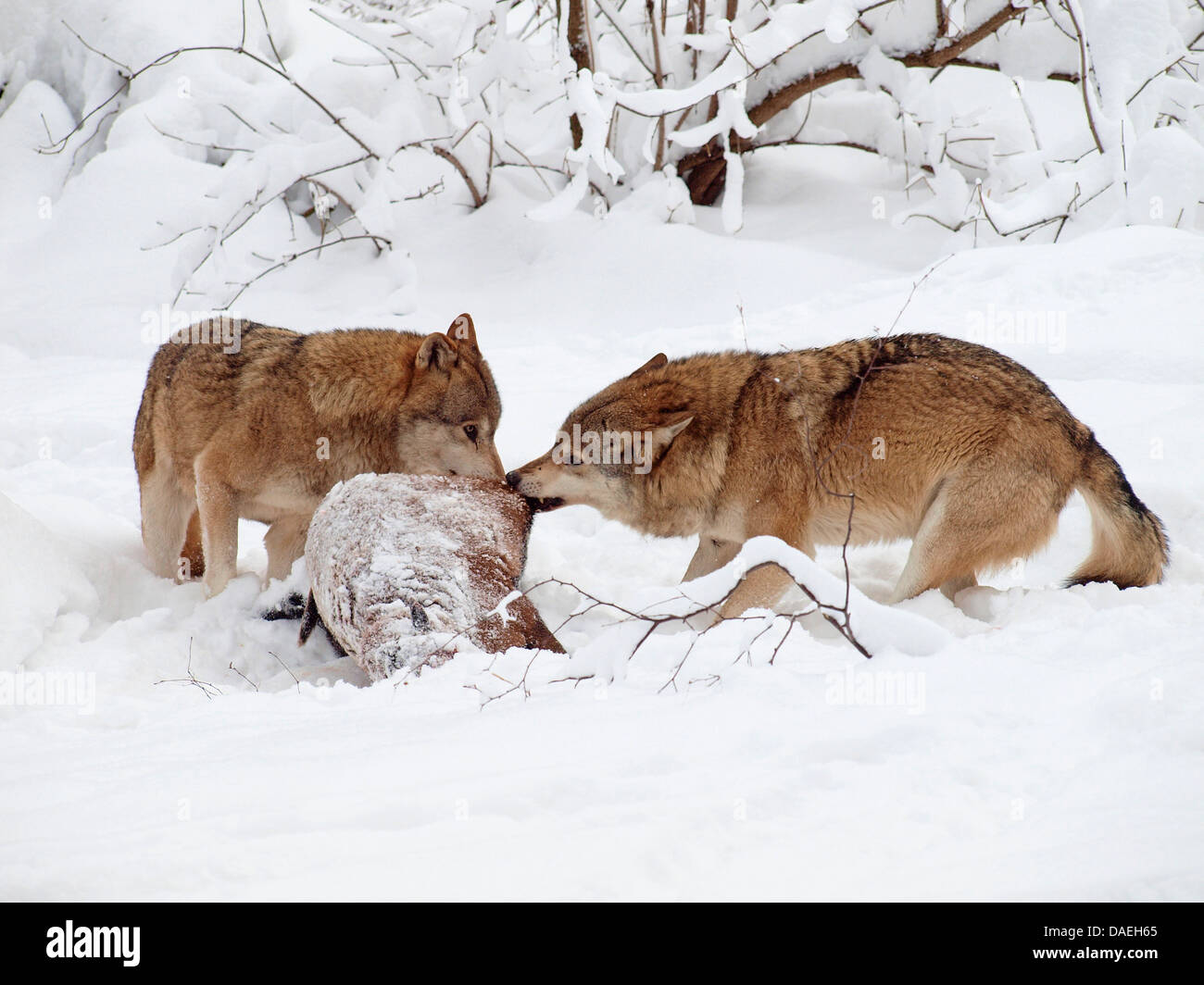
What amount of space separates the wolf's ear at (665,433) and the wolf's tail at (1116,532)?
6.52ft

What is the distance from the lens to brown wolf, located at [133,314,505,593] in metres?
5.69

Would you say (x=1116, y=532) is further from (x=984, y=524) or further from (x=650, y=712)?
(x=650, y=712)

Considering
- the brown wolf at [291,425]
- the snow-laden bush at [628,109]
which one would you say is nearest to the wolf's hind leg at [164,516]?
the brown wolf at [291,425]

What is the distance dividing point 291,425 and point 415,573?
1818 mm

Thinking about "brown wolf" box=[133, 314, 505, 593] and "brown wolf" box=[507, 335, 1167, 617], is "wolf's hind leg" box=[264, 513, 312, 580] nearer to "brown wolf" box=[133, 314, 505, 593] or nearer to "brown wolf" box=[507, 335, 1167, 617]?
"brown wolf" box=[133, 314, 505, 593]

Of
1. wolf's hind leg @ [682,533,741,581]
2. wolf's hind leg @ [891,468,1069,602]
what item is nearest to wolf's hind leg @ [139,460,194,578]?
wolf's hind leg @ [682,533,741,581]

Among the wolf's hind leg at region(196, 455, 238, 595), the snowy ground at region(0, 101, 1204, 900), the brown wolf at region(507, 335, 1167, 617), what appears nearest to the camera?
the snowy ground at region(0, 101, 1204, 900)

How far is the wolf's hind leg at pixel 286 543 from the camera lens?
6.29 metres

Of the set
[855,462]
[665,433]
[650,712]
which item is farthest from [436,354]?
[650,712]

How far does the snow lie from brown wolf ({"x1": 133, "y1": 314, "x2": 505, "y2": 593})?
420 mm

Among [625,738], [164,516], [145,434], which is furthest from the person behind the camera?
[145,434]

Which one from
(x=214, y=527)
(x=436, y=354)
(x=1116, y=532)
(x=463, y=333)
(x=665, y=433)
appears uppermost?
(x=463, y=333)

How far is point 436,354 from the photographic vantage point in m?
5.87
